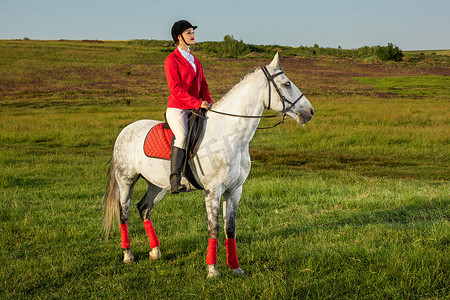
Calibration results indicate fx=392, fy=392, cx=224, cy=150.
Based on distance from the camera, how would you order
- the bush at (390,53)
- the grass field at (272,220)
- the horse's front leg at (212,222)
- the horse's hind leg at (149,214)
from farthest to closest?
1. the bush at (390,53)
2. the horse's hind leg at (149,214)
3. the horse's front leg at (212,222)
4. the grass field at (272,220)

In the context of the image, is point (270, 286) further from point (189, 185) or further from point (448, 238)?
point (448, 238)

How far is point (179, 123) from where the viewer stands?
5109 mm

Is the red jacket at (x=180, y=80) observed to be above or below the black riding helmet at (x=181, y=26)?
below

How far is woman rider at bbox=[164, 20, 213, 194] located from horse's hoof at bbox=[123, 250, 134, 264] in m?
1.44

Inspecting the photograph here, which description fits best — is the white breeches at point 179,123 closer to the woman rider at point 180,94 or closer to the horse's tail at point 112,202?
the woman rider at point 180,94

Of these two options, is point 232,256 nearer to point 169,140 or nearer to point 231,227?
point 231,227

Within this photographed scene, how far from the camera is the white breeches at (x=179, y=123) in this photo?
16.6 feet

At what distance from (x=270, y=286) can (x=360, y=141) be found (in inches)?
563

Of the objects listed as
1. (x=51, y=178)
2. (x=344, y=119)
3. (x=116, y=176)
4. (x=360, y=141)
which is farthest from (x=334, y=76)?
(x=116, y=176)

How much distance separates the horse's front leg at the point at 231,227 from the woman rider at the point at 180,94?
2.04ft

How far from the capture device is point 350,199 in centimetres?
841

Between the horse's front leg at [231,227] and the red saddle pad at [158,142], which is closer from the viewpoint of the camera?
the horse's front leg at [231,227]

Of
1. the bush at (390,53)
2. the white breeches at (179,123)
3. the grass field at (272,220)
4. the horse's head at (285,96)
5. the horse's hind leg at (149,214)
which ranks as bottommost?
the grass field at (272,220)

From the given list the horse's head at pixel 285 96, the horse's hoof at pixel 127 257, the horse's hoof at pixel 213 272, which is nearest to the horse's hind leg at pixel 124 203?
the horse's hoof at pixel 127 257
